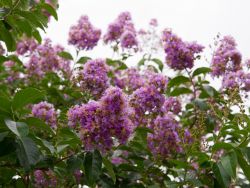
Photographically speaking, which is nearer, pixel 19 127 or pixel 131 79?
pixel 19 127

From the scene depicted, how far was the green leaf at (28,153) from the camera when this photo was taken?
1.83m

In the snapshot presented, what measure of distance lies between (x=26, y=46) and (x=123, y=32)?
1.49 m

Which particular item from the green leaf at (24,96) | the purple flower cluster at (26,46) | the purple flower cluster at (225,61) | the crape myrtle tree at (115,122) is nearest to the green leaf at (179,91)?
the crape myrtle tree at (115,122)

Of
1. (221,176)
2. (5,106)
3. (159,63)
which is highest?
(159,63)

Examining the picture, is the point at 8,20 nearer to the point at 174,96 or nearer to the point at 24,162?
the point at 24,162

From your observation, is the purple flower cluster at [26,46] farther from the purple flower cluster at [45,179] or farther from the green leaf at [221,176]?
the green leaf at [221,176]

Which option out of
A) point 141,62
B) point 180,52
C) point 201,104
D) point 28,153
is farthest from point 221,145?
point 141,62

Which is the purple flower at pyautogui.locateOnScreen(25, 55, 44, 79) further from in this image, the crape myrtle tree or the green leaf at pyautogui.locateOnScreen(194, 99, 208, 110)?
the green leaf at pyautogui.locateOnScreen(194, 99, 208, 110)

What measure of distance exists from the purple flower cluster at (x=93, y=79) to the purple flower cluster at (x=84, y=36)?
6.05 ft

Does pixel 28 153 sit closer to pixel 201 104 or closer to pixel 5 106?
pixel 5 106

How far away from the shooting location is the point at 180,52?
374 centimetres

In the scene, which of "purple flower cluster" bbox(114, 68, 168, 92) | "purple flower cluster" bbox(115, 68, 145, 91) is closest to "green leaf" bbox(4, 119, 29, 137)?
"purple flower cluster" bbox(114, 68, 168, 92)

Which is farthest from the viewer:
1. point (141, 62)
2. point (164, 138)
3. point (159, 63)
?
point (141, 62)

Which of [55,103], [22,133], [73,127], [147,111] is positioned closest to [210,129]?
[147,111]
